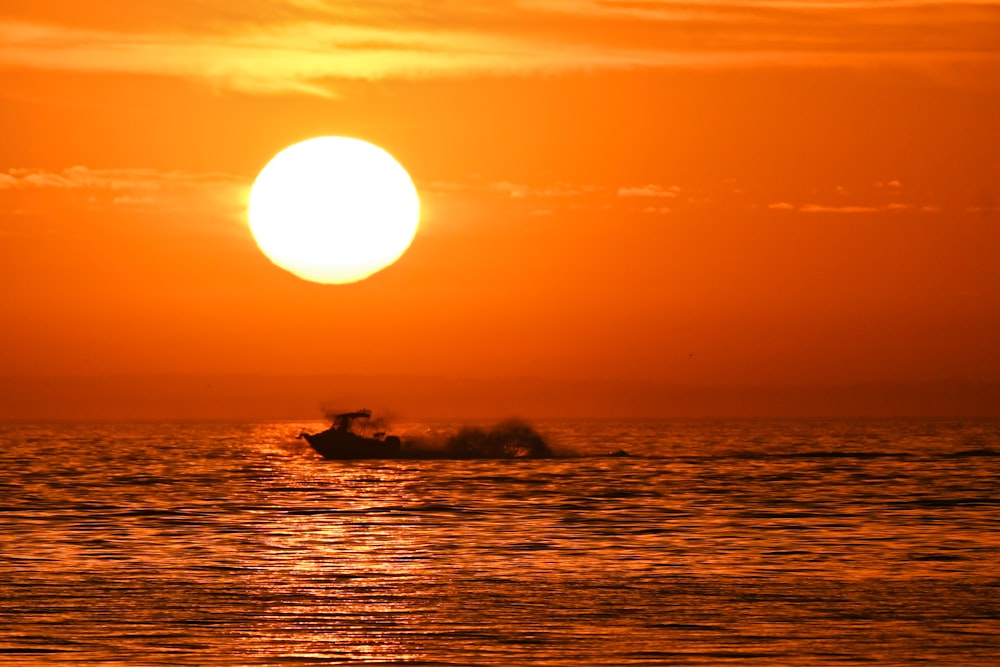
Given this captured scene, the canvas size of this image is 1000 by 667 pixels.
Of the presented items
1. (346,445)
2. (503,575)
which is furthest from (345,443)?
(503,575)

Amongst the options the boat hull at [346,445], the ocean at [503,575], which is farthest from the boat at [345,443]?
the ocean at [503,575]

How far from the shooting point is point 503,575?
41594 millimetres

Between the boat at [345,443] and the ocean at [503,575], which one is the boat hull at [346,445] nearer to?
A: the boat at [345,443]

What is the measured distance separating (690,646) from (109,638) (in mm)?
11524

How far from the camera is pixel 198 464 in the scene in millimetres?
131625

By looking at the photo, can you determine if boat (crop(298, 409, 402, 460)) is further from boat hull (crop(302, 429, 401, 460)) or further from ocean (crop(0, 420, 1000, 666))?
ocean (crop(0, 420, 1000, 666))

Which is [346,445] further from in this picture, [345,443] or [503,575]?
[503,575]

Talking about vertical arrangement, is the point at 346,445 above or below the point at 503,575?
above

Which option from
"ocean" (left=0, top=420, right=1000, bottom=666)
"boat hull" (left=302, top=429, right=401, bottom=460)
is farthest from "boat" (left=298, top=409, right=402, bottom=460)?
"ocean" (left=0, top=420, right=1000, bottom=666)

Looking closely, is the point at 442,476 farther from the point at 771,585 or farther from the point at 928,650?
the point at 928,650

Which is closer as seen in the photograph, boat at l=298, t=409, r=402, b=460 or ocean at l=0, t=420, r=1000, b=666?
ocean at l=0, t=420, r=1000, b=666

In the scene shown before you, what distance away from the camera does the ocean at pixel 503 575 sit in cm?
2970

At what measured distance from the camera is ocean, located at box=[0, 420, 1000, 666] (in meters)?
29.7

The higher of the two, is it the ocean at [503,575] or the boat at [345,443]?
the boat at [345,443]
